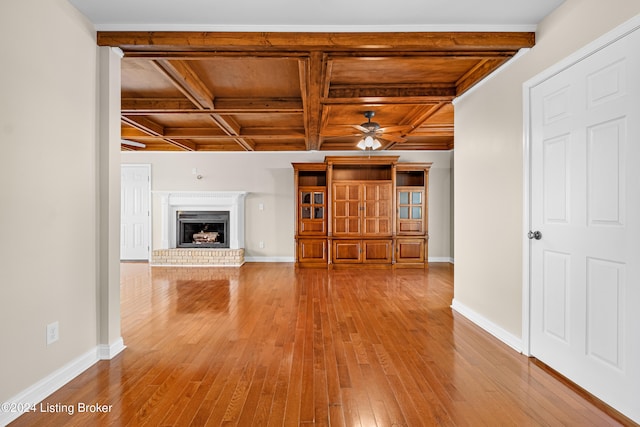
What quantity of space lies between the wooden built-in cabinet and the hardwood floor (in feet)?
8.42

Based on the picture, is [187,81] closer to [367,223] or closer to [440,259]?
[367,223]

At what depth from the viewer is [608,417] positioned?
188 centimetres

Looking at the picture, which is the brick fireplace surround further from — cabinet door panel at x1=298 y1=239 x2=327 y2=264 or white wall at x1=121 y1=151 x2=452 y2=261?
cabinet door panel at x1=298 y1=239 x2=327 y2=264

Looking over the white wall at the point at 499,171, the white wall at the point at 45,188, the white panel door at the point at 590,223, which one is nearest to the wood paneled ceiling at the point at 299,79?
the white wall at the point at 499,171

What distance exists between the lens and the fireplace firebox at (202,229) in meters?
7.53

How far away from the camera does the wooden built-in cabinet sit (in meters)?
6.86

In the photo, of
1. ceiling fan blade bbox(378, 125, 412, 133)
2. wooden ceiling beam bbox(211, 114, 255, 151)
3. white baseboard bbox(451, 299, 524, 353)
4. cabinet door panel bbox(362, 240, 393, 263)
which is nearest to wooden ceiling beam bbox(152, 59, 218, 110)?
wooden ceiling beam bbox(211, 114, 255, 151)

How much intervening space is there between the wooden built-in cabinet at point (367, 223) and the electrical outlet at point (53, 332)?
4917 mm

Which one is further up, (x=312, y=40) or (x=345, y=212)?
(x=312, y=40)

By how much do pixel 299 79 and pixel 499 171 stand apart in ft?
7.43

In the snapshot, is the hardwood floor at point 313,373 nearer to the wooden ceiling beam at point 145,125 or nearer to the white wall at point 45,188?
the white wall at point 45,188

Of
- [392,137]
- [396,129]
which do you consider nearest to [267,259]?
[392,137]

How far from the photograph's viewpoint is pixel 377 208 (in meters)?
6.90

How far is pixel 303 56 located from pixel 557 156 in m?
2.11
